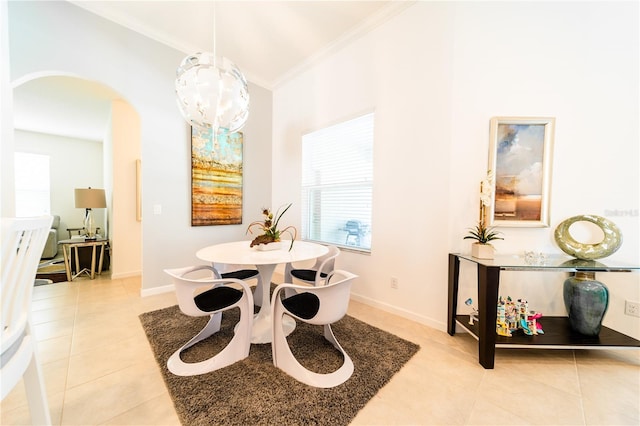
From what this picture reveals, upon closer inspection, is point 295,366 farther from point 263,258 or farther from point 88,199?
point 88,199

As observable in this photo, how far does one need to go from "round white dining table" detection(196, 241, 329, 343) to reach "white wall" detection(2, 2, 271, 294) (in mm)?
1278

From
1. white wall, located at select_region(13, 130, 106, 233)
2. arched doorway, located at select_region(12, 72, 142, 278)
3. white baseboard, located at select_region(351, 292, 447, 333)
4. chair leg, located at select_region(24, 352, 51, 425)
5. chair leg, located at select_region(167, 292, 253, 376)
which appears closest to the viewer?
chair leg, located at select_region(24, 352, 51, 425)

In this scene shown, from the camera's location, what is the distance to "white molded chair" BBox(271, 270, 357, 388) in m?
1.38

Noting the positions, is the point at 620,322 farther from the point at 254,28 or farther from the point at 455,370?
the point at 254,28

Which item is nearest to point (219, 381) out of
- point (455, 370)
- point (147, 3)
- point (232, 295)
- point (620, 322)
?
point (232, 295)

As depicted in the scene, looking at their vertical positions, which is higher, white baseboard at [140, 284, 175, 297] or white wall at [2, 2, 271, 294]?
white wall at [2, 2, 271, 294]

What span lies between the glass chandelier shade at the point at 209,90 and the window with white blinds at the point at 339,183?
1.38 meters

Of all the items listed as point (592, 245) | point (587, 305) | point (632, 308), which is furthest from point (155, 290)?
point (632, 308)

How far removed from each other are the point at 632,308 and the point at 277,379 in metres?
2.71

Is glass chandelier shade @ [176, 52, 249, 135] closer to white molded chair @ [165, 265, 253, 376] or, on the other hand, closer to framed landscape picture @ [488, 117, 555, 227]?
white molded chair @ [165, 265, 253, 376]

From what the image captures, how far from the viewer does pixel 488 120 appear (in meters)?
1.94

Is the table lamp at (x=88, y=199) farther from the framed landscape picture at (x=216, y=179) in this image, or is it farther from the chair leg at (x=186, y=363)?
the chair leg at (x=186, y=363)

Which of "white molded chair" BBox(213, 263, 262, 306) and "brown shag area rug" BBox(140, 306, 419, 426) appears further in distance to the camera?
"white molded chair" BBox(213, 263, 262, 306)

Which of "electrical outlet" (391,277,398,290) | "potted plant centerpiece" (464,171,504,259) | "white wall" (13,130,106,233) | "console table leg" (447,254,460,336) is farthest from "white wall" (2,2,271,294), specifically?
"white wall" (13,130,106,233)
